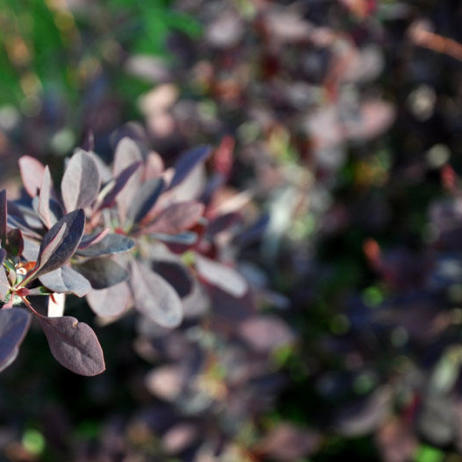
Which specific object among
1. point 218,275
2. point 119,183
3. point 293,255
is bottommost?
point 293,255

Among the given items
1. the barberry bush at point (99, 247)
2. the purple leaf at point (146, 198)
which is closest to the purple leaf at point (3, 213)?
the barberry bush at point (99, 247)

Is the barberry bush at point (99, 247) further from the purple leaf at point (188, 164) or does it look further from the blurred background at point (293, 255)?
the blurred background at point (293, 255)

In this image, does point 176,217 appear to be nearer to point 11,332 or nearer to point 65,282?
point 65,282

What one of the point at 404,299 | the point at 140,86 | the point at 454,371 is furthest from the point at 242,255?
the point at 140,86

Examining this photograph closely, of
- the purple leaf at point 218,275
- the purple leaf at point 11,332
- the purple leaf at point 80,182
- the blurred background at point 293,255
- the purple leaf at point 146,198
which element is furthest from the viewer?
the blurred background at point 293,255

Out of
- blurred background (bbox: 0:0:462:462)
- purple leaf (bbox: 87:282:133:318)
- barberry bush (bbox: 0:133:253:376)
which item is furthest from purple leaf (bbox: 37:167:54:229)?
blurred background (bbox: 0:0:462:462)

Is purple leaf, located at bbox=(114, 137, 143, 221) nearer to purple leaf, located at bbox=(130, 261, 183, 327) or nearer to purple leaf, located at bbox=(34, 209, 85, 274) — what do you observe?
purple leaf, located at bbox=(130, 261, 183, 327)

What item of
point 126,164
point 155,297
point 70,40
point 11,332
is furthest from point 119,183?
point 70,40
